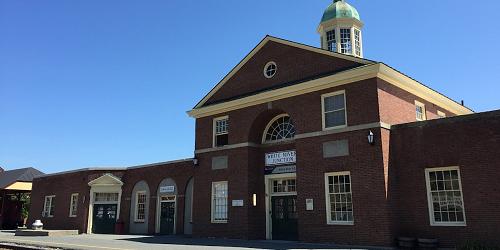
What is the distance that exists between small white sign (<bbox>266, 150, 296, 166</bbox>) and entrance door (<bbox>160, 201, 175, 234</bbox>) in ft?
27.2

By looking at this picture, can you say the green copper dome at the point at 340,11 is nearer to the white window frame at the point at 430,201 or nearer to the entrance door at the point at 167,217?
the white window frame at the point at 430,201

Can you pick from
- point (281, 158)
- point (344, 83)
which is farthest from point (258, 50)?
point (344, 83)

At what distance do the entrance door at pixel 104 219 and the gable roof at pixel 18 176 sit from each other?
1099 cm

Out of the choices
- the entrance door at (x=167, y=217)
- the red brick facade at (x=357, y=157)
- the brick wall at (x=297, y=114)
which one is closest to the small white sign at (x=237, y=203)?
the red brick facade at (x=357, y=157)

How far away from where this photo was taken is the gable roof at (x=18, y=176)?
3694 cm

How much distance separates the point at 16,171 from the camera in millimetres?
40219

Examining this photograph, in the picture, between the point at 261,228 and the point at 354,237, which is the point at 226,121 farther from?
the point at 354,237

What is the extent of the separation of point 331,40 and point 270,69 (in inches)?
164

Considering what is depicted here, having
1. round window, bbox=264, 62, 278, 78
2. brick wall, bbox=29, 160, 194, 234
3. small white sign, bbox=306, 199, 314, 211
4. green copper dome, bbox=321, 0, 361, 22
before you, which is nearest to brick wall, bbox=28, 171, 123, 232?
brick wall, bbox=29, 160, 194, 234

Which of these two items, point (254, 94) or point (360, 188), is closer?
point (360, 188)

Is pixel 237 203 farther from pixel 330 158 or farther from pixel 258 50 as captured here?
pixel 258 50

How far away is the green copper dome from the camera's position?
919 inches

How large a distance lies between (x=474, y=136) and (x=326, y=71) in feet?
21.3

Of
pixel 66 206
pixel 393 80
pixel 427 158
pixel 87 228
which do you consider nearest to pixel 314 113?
pixel 393 80
